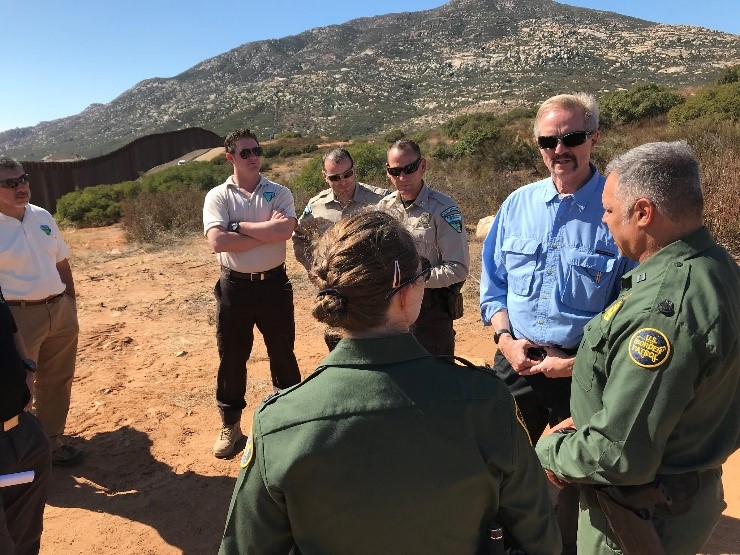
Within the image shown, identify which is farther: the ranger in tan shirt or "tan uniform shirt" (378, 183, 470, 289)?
the ranger in tan shirt

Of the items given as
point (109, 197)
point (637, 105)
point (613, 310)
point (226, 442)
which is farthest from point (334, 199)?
point (637, 105)

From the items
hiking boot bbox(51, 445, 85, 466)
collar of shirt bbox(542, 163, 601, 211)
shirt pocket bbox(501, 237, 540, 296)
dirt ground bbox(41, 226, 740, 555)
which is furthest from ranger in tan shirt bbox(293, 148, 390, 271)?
hiking boot bbox(51, 445, 85, 466)

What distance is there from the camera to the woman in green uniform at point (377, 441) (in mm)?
1104

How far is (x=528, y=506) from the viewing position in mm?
1271

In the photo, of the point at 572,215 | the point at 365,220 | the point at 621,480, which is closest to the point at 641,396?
the point at 621,480

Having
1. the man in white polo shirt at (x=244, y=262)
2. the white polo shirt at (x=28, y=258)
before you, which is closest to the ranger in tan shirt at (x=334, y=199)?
the man in white polo shirt at (x=244, y=262)

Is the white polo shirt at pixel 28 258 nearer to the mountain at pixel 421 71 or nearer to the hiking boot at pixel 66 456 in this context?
the hiking boot at pixel 66 456

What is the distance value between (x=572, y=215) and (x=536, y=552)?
4.93 feet

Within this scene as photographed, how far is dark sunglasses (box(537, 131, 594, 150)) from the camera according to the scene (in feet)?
7.64

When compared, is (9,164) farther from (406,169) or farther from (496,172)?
(496,172)

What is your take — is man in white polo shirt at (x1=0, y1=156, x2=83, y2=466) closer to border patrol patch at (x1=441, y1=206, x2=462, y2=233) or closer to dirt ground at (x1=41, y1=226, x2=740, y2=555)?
dirt ground at (x1=41, y1=226, x2=740, y2=555)

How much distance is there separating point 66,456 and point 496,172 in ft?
40.2

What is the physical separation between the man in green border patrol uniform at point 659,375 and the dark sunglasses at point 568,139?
2.19 ft

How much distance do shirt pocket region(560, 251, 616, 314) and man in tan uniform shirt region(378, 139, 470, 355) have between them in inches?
38.0
